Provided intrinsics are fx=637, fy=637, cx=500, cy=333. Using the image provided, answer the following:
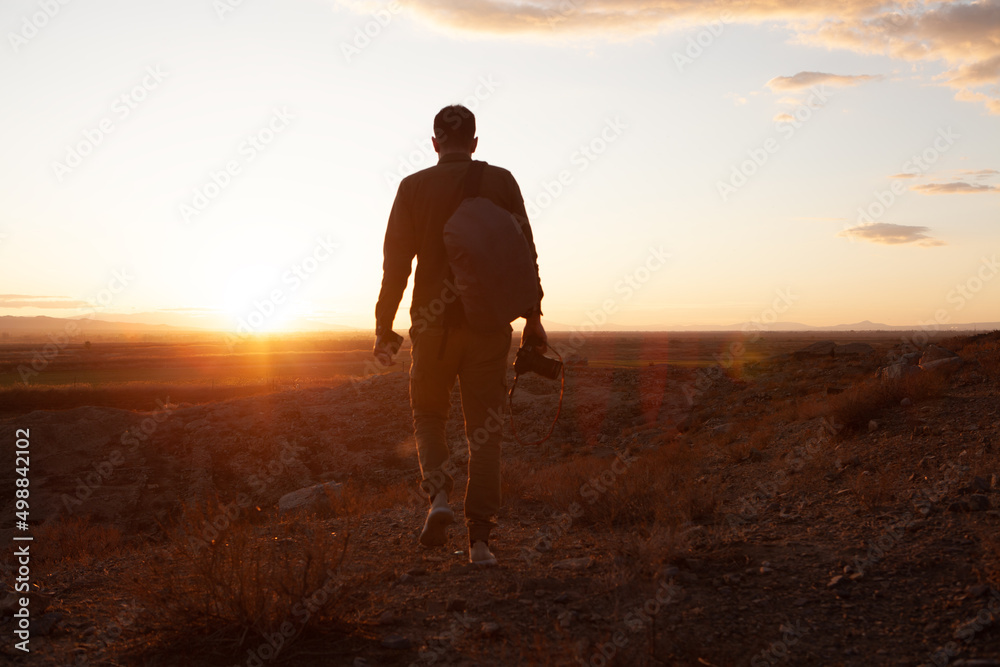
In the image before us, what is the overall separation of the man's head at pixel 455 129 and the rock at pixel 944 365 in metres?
8.26

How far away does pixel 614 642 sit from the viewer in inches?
100

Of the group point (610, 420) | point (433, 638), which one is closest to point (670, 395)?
point (610, 420)

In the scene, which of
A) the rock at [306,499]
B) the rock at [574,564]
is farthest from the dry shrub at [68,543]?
the rock at [574,564]

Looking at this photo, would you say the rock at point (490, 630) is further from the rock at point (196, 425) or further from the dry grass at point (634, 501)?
the rock at point (196, 425)

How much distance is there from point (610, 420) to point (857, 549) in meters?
12.6

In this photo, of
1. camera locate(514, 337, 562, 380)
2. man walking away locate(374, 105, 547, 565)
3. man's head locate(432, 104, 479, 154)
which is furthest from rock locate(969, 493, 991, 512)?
man's head locate(432, 104, 479, 154)

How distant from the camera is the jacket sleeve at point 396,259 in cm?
362

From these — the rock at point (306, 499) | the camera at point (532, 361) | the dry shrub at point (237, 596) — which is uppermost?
the camera at point (532, 361)

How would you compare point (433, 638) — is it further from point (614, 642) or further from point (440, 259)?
point (440, 259)

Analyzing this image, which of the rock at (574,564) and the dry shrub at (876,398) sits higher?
the dry shrub at (876,398)

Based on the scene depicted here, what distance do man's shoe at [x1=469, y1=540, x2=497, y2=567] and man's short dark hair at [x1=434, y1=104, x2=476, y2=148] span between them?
2.32 m

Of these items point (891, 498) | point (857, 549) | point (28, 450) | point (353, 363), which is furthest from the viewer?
point (353, 363)

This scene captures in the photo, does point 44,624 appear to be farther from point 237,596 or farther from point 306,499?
point 306,499

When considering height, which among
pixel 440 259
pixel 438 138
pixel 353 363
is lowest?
pixel 353 363
